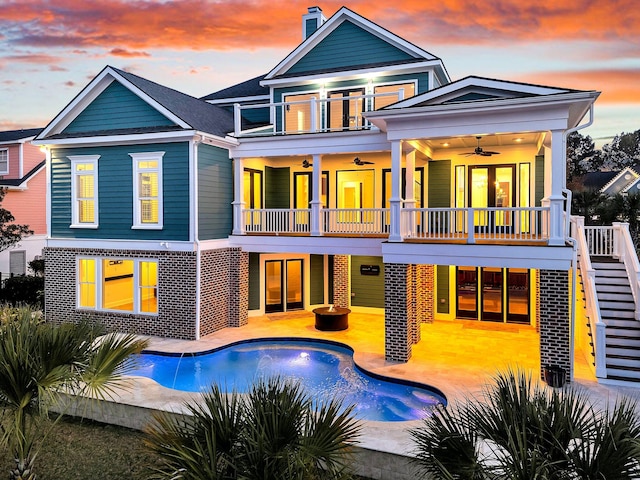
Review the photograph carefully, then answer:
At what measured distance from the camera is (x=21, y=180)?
25609 mm

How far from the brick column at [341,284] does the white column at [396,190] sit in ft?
18.8

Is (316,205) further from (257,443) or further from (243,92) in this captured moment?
(257,443)

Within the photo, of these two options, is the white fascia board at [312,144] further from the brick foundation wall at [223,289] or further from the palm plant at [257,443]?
the palm plant at [257,443]

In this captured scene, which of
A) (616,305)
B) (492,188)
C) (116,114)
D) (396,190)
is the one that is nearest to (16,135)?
(116,114)

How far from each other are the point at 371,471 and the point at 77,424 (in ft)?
17.7

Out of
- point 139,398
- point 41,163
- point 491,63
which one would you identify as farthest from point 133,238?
point 491,63

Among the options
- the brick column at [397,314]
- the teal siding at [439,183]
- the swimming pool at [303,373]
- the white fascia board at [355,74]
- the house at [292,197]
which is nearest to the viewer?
the swimming pool at [303,373]

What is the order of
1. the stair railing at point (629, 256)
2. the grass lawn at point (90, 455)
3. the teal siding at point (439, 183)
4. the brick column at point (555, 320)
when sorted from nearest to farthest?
the grass lawn at point (90, 455) → the brick column at point (555, 320) → the stair railing at point (629, 256) → the teal siding at point (439, 183)

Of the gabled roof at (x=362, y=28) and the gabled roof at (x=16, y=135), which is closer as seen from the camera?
the gabled roof at (x=362, y=28)

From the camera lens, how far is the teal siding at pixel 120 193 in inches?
566

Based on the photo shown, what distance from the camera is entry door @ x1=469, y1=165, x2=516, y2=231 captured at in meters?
15.5

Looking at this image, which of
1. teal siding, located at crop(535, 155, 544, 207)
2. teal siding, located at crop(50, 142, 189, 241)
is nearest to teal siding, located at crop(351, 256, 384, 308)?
teal siding, located at crop(535, 155, 544, 207)

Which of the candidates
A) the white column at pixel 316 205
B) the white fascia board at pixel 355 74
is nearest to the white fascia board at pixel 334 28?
the white fascia board at pixel 355 74

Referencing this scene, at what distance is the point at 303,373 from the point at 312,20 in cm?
1421
